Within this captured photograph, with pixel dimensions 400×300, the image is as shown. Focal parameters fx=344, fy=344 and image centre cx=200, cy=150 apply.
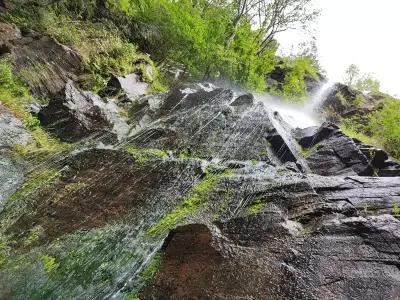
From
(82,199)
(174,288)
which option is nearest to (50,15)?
(82,199)

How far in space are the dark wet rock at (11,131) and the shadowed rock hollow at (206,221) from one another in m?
1.10

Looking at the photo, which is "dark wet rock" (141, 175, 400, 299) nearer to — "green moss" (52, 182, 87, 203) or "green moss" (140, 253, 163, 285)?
"green moss" (140, 253, 163, 285)

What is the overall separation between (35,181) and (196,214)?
3.68 m

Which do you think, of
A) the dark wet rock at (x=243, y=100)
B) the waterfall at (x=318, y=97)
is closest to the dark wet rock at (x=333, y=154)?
the dark wet rock at (x=243, y=100)

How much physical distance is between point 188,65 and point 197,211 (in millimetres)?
11015

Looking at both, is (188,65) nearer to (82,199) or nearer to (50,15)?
(50,15)

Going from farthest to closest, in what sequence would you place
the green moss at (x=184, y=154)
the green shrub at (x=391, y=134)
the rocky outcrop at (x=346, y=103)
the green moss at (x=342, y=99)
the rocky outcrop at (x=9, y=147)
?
the green moss at (x=342, y=99) < the rocky outcrop at (x=346, y=103) < the green shrub at (x=391, y=134) < the green moss at (x=184, y=154) < the rocky outcrop at (x=9, y=147)

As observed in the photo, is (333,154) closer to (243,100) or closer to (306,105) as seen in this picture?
(243,100)

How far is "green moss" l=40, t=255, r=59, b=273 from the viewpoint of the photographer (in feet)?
16.6

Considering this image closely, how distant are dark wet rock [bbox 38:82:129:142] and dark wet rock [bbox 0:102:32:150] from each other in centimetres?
75

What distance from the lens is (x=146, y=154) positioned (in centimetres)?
732

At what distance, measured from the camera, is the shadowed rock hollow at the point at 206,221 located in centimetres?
411

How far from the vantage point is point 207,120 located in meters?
9.16

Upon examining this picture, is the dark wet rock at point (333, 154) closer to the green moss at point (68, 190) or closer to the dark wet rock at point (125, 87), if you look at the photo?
the green moss at point (68, 190)
